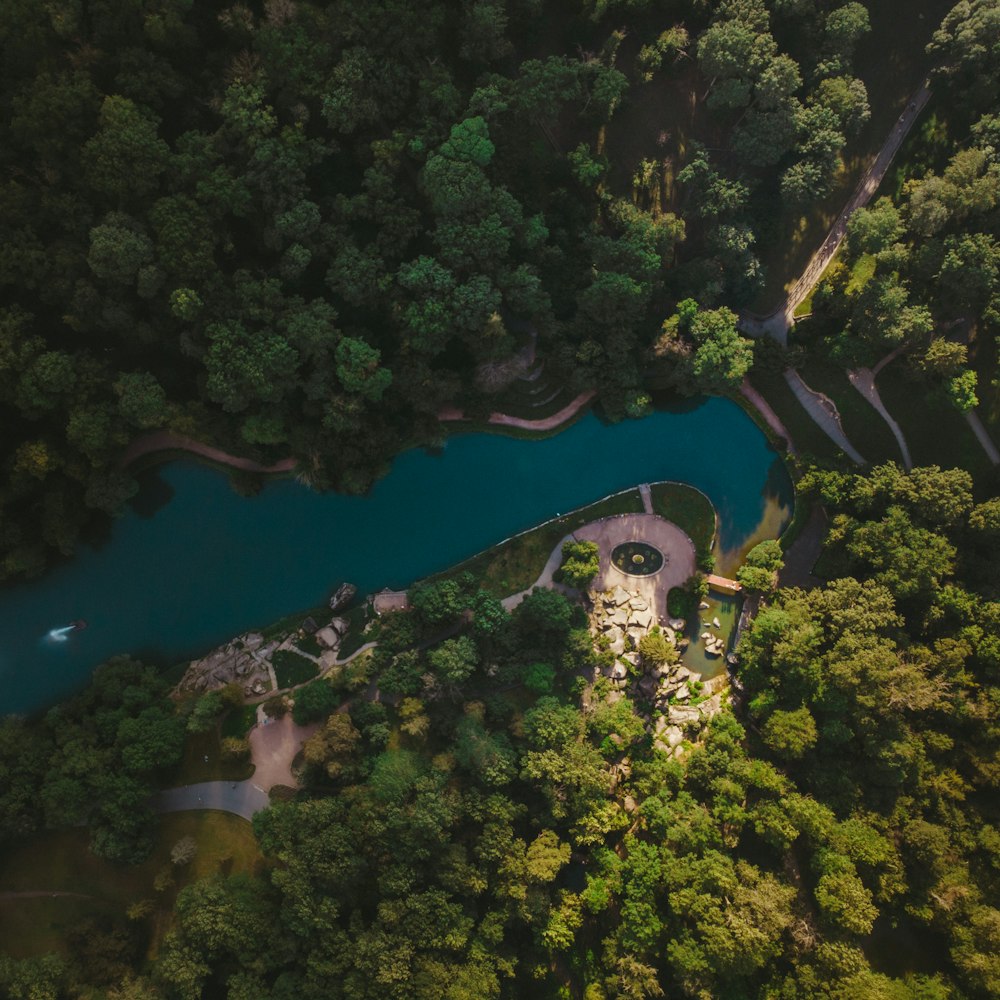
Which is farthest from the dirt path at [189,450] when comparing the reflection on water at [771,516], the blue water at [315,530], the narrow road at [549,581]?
the reflection on water at [771,516]

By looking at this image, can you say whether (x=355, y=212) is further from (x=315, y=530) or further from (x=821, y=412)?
(x=821, y=412)

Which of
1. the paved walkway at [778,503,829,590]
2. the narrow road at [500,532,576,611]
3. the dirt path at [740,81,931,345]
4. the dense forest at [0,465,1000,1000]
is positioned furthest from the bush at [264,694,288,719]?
the dirt path at [740,81,931,345]

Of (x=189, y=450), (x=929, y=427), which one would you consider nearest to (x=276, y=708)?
(x=189, y=450)

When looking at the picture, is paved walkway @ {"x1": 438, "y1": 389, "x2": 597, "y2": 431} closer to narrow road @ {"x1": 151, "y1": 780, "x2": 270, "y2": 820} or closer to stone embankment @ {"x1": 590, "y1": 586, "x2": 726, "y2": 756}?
stone embankment @ {"x1": 590, "y1": 586, "x2": 726, "y2": 756}

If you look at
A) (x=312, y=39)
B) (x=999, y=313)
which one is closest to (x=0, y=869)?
(x=312, y=39)

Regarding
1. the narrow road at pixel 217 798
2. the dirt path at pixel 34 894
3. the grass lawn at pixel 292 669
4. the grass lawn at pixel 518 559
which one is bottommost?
the dirt path at pixel 34 894

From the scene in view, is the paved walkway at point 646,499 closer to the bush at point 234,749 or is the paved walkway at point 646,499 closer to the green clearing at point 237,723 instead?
the green clearing at point 237,723
